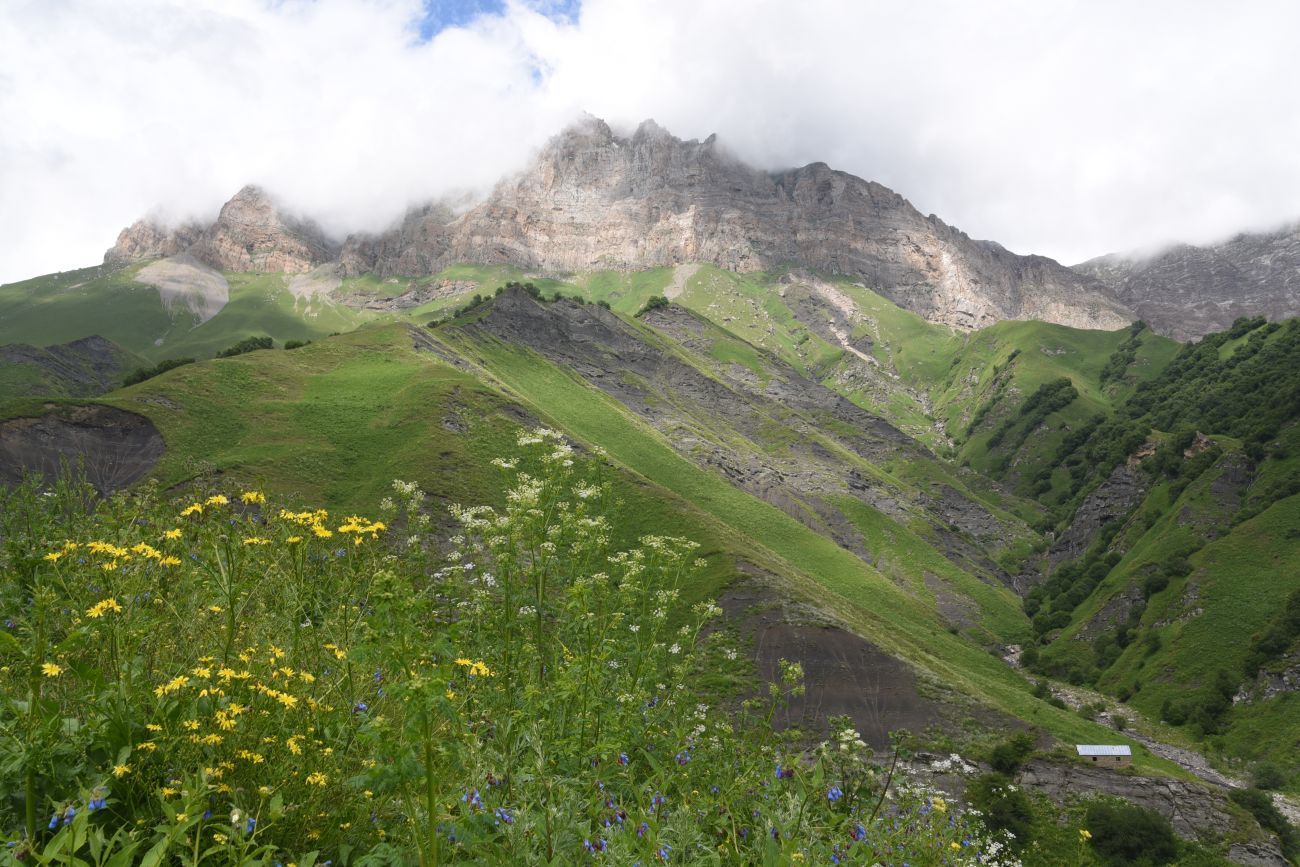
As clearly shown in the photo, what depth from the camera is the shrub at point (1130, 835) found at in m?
39.1

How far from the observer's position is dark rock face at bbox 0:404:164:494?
54.7 m

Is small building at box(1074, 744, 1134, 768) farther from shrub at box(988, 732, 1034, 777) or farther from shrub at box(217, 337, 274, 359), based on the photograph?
shrub at box(217, 337, 274, 359)

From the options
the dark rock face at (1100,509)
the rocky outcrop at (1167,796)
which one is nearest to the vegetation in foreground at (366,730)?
the rocky outcrop at (1167,796)

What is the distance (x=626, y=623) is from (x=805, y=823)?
20.3 feet

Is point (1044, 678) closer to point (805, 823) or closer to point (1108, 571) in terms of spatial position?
point (1108, 571)

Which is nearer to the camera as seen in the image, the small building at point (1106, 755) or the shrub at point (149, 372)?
the small building at point (1106, 755)

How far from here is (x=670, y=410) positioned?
5251 inches

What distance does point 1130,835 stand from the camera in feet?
132

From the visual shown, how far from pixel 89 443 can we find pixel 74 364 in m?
145

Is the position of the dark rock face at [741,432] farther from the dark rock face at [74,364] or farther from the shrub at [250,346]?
the dark rock face at [74,364]

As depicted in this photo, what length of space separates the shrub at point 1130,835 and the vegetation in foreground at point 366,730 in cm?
4102

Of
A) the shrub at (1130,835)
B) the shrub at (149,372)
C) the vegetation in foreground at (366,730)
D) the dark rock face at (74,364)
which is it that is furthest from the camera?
the dark rock face at (74,364)

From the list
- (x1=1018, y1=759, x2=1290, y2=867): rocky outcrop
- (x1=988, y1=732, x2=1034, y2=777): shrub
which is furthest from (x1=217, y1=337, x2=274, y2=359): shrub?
(x1=1018, y1=759, x2=1290, y2=867): rocky outcrop

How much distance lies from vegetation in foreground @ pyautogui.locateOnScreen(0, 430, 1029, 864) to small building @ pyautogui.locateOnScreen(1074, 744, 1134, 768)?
47.5 m
